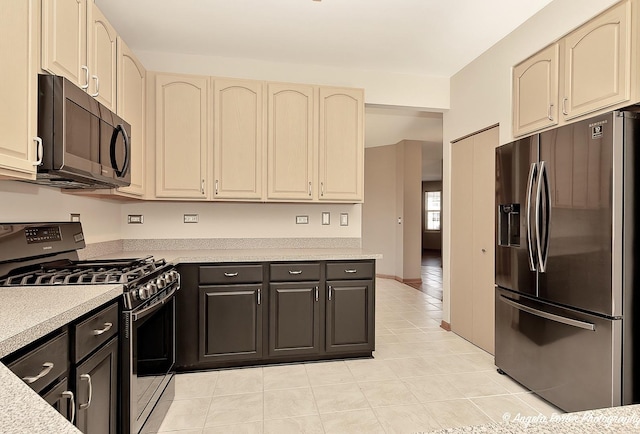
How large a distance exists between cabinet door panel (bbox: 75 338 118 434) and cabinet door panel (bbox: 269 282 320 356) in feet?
4.48

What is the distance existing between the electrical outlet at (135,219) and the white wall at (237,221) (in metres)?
0.03

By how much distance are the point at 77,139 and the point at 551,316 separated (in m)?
2.84

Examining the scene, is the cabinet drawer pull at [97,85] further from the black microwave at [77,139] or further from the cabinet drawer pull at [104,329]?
the cabinet drawer pull at [104,329]

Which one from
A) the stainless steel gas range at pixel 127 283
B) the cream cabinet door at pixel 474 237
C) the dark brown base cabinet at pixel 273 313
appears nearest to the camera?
the stainless steel gas range at pixel 127 283

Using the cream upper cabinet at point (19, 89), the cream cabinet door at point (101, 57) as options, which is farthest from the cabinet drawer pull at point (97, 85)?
the cream upper cabinet at point (19, 89)

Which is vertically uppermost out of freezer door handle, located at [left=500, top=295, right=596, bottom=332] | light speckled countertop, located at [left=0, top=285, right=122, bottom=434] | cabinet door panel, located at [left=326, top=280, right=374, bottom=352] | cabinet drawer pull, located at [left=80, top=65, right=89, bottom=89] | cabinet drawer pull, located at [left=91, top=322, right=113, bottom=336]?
cabinet drawer pull, located at [left=80, top=65, right=89, bottom=89]

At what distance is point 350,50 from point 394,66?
579 millimetres

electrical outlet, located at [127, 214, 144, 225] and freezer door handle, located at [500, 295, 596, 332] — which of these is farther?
electrical outlet, located at [127, 214, 144, 225]

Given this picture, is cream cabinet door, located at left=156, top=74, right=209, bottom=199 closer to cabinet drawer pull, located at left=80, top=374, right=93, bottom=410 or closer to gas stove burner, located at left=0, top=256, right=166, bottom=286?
gas stove burner, located at left=0, top=256, right=166, bottom=286

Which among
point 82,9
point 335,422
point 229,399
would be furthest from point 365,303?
point 82,9

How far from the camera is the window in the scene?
1250cm

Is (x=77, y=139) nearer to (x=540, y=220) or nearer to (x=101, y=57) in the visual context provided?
(x=101, y=57)


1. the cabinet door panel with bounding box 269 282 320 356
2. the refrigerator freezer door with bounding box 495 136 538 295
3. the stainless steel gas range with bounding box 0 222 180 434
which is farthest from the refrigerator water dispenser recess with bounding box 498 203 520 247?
the stainless steel gas range with bounding box 0 222 180 434

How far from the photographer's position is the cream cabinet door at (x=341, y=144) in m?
3.17
